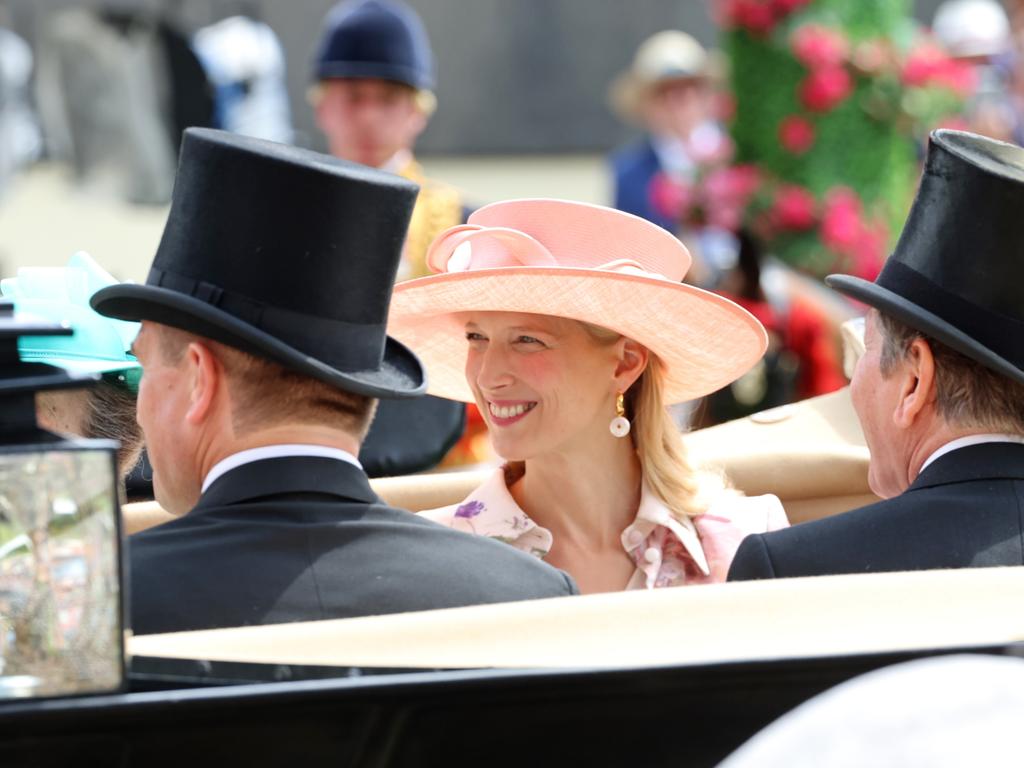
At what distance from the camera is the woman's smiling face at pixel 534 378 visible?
3.41 metres

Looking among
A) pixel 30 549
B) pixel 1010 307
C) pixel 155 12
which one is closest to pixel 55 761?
pixel 30 549

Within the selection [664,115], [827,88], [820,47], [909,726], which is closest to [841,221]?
[827,88]

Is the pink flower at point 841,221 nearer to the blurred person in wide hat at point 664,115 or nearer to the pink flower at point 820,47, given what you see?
the pink flower at point 820,47

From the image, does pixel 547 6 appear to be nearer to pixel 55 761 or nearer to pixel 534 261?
pixel 534 261

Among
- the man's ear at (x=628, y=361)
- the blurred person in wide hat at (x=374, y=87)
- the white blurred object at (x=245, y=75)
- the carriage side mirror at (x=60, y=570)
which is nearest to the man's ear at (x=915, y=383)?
the man's ear at (x=628, y=361)

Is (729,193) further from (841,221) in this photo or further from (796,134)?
(841,221)

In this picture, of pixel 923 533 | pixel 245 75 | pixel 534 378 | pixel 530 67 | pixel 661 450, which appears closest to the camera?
pixel 923 533

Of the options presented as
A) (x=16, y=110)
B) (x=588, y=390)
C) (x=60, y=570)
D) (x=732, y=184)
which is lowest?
(x=16, y=110)

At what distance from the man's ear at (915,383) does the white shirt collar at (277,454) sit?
3.12ft

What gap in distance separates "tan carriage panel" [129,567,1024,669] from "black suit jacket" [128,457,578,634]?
32 centimetres

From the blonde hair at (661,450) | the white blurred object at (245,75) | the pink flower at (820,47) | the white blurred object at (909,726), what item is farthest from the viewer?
the white blurred object at (245,75)

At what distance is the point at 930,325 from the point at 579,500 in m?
0.98

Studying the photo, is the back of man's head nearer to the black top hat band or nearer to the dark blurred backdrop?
the black top hat band

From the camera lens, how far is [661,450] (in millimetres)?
Answer: 3527
